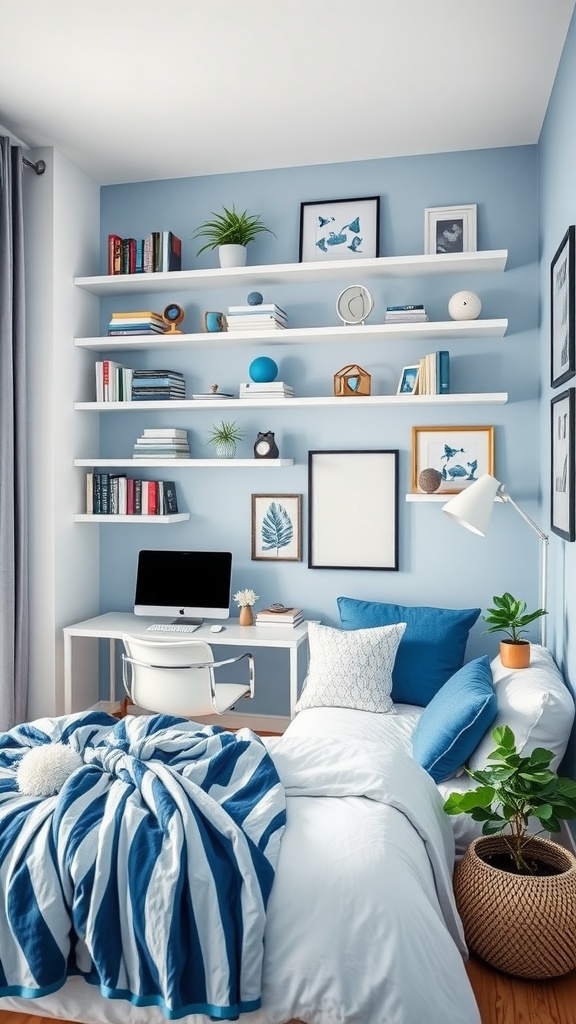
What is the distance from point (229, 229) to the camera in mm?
3750

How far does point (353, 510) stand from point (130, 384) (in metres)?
1.28

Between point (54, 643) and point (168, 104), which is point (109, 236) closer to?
point (168, 104)

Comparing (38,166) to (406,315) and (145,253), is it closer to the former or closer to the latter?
(145,253)

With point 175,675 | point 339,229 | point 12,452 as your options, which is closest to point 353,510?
point 175,675

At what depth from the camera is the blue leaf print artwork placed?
3.90 metres

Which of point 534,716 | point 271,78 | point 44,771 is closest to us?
point 44,771

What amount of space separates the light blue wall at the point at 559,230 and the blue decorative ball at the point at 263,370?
1.24 metres

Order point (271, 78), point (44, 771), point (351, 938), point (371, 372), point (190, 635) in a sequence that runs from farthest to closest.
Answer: point (371, 372) → point (190, 635) → point (271, 78) → point (44, 771) → point (351, 938)

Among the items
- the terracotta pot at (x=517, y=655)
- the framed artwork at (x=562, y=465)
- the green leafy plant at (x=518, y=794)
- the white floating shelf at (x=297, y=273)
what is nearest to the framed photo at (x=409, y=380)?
the white floating shelf at (x=297, y=273)

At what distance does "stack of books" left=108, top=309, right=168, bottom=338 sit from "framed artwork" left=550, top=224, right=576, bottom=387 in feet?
6.15

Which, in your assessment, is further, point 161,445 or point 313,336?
point 161,445

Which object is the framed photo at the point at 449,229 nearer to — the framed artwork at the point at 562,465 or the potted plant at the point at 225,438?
the framed artwork at the point at 562,465

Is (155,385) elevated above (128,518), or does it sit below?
above

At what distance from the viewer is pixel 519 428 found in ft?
11.8
